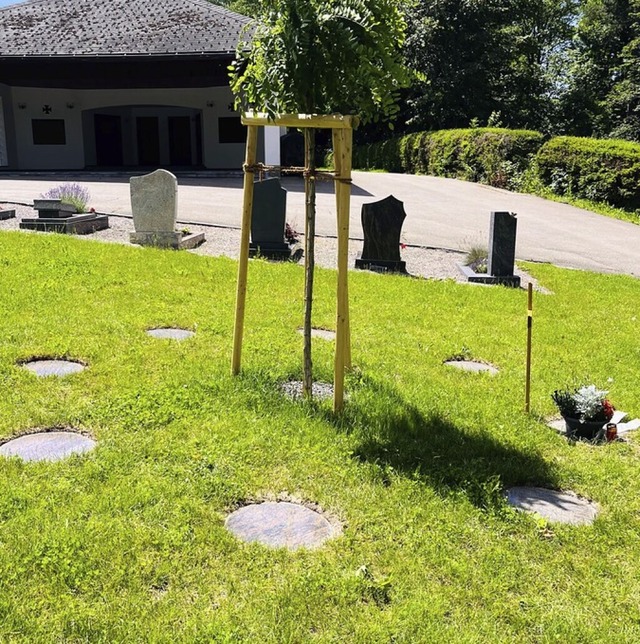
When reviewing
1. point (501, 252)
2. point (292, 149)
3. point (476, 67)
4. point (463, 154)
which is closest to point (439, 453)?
point (501, 252)

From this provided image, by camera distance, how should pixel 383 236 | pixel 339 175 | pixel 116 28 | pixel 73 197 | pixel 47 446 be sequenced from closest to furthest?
pixel 47 446, pixel 339 175, pixel 383 236, pixel 73 197, pixel 116 28

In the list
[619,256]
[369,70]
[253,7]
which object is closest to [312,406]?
[369,70]

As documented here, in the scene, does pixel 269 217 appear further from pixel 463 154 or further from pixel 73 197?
pixel 463 154

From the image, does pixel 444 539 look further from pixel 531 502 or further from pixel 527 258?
pixel 527 258

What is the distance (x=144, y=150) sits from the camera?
2930 cm

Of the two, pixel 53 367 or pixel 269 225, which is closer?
pixel 53 367

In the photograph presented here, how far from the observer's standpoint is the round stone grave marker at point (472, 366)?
18.5 feet

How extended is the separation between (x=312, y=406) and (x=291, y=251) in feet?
20.2

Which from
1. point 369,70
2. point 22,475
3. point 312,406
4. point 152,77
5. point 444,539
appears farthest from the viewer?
point 152,77

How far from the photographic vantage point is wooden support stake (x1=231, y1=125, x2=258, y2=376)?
176 inches

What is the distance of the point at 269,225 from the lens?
409 inches

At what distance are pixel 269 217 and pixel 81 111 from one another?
62.9ft

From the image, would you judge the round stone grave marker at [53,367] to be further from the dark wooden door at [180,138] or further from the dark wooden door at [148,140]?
the dark wooden door at [148,140]

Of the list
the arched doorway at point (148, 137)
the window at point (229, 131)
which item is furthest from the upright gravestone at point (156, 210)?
the arched doorway at point (148, 137)
